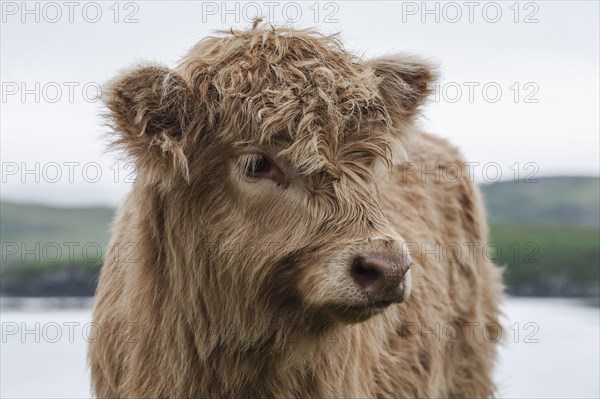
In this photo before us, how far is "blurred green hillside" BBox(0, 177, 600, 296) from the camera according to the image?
1016 inches

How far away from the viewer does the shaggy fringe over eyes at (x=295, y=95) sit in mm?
5414

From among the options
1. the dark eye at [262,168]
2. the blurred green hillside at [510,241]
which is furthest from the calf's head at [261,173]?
the blurred green hillside at [510,241]

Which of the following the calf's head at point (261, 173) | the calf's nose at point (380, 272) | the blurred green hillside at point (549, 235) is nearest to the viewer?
the calf's nose at point (380, 272)

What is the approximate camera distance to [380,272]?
491 centimetres

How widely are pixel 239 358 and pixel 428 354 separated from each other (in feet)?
7.61

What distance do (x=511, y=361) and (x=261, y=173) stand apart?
11.6m

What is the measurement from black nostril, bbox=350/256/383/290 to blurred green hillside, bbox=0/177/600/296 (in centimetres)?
415

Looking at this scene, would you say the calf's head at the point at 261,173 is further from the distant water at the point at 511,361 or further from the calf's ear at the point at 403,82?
the distant water at the point at 511,361

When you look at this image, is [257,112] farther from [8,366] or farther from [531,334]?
[8,366]

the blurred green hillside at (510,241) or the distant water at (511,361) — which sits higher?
the distant water at (511,361)

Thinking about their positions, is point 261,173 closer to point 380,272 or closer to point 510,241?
point 380,272

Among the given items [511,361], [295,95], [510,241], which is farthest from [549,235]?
[295,95]

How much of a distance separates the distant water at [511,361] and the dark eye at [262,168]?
3.22 meters

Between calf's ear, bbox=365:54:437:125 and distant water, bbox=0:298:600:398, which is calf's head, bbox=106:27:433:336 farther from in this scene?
distant water, bbox=0:298:600:398
